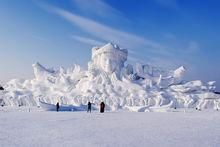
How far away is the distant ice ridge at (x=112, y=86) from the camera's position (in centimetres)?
4416

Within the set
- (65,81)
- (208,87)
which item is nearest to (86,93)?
(65,81)

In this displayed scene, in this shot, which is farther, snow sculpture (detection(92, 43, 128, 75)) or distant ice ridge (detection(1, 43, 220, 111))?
snow sculpture (detection(92, 43, 128, 75))

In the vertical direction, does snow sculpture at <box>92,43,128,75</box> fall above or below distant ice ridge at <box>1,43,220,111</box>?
above

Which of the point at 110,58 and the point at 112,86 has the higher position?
the point at 110,58

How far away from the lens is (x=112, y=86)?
46.9m

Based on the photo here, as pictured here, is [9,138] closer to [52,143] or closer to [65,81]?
[52,143]

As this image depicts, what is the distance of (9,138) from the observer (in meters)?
9.91

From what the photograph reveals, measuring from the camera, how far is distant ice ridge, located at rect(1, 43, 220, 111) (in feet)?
145

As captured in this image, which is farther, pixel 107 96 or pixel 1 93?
pixel 1 93

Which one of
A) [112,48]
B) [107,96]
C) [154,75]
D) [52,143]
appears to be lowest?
[52,143]

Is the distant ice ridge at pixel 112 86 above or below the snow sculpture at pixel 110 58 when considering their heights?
below

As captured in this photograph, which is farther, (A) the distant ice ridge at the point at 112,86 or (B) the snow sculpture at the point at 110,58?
(B) the snow sculpture at the point at 110,58

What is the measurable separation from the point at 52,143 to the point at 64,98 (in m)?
36.9

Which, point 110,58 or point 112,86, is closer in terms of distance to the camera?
point 112,86
